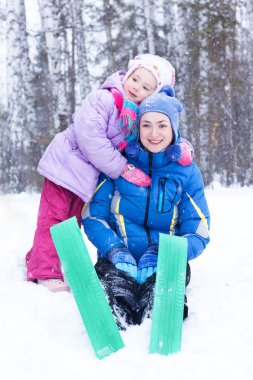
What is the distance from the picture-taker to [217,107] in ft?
41.2

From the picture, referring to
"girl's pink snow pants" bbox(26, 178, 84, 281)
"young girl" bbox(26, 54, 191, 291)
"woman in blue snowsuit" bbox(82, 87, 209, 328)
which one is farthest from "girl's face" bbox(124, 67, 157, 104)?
"girl's pink snow pants" bbox(26, 178, 84, 281)

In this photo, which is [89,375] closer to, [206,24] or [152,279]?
[152,279]

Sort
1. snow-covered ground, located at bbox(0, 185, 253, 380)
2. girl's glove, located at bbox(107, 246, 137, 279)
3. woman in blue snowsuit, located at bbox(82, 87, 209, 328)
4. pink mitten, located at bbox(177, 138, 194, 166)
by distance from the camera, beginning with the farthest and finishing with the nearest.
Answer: pink mitten, located at bbox(177, 138, 194, 166) → woman in blue snowsuit, located at bbox(82, 87, 209, 328) → girl's glove, located at bbox(107, 246, 137, 279) → snow-covered ground, located at bbox(0, 185, 253, 380)

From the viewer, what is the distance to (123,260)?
102 inches

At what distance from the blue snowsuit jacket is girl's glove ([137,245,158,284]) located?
0.18 metres

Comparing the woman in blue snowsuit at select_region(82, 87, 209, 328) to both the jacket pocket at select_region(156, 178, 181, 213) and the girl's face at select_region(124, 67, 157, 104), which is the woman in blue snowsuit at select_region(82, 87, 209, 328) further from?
the girl's face at select_region(124, 67, 157, 104)

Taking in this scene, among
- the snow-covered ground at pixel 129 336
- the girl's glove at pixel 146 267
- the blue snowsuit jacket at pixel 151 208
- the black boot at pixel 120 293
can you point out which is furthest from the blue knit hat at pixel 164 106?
the snow-covered ground at pixel 129 336

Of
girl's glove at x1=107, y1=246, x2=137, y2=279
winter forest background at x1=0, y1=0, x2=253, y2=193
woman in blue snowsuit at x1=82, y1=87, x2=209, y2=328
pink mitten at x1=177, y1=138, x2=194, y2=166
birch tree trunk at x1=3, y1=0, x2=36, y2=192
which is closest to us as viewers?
girl's glove at x1=107, y1=246, x2=137, y2=279

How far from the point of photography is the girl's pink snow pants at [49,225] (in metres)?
2.93

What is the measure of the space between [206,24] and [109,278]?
11.3 meters

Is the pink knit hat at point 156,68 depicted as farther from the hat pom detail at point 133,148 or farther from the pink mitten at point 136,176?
the pink mitten at point 136,176

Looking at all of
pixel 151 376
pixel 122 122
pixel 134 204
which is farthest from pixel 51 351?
pixel 122 122

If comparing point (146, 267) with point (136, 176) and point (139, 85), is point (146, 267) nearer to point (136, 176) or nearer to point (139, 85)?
point (136, 176)

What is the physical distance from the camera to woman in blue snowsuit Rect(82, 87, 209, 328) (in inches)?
107
